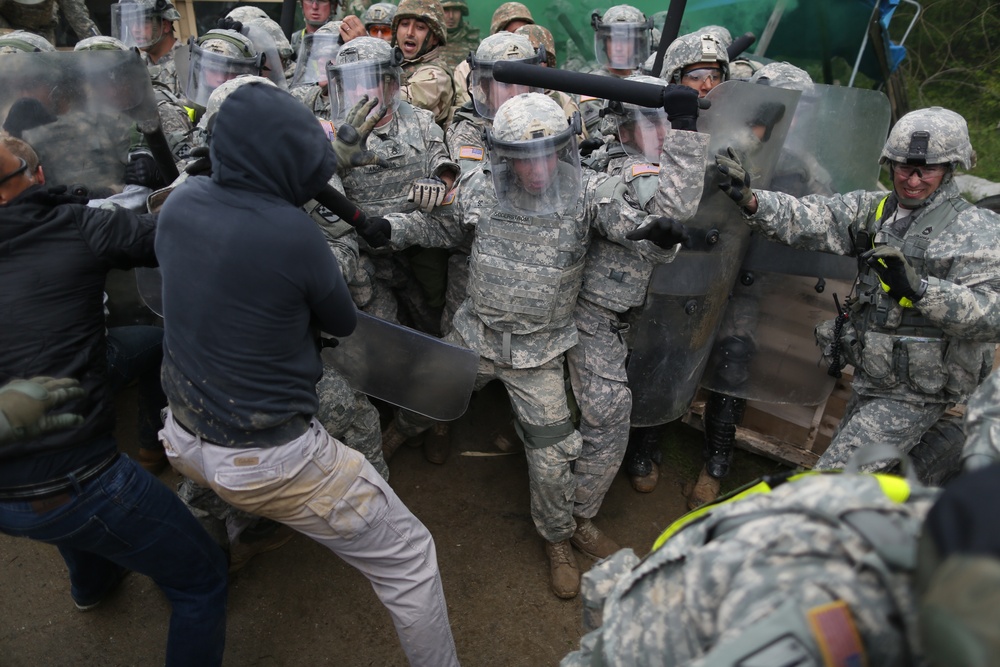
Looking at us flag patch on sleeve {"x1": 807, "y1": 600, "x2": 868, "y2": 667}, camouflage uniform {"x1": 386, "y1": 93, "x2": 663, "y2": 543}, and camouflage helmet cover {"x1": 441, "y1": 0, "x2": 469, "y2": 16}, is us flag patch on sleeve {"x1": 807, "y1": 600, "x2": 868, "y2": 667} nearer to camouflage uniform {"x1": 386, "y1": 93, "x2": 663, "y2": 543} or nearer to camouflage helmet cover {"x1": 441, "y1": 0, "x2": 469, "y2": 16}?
camouflage uniform {"x1": 386, "y1": 93, "x2": 663, "y2": 543}

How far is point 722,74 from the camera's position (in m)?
3.88

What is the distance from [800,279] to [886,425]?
94 centimetres

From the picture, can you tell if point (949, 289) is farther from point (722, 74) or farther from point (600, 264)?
point (722, 74)

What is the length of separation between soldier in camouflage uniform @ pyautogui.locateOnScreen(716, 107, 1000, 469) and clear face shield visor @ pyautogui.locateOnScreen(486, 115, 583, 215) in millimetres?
641

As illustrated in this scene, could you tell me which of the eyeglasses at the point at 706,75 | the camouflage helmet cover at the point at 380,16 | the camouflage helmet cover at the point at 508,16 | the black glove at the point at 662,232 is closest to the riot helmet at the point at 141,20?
the camouflage helmet cover at the point at 380,16

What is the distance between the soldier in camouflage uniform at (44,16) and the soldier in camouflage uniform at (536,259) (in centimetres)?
494

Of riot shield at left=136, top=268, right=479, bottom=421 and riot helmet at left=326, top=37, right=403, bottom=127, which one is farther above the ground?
riot helmet at left=326, top=37, right=403, bottom=127

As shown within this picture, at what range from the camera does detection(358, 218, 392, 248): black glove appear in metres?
3.23

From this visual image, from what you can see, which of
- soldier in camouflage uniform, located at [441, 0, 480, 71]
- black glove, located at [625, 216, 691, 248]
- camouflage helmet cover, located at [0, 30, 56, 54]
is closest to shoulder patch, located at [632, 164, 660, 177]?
black glove, located at [625, 216, 691, 248]

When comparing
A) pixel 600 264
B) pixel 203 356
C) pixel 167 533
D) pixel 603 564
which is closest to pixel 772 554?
pixel 603 564

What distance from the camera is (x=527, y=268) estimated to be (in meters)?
3.29

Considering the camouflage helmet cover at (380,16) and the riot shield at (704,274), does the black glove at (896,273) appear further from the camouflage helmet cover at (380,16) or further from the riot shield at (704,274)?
the camouflage helmet cover at (380,16)

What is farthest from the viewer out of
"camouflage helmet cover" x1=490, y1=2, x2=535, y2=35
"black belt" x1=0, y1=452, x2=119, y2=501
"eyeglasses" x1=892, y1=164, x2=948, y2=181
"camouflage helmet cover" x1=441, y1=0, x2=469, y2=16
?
"camouflage helmet cover" x1=441, y1=0, x2=469, y2=16

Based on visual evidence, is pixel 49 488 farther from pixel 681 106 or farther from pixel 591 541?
pixel 681 106
